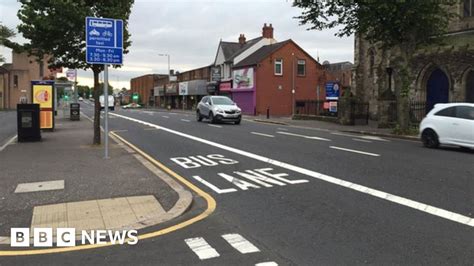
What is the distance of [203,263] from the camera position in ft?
15.9

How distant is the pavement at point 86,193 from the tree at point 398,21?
40.0ft

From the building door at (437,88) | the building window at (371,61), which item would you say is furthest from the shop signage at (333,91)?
the building door at (437,88)

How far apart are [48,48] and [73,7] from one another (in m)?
1.97

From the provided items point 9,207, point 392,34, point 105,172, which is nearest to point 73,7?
point 105,172

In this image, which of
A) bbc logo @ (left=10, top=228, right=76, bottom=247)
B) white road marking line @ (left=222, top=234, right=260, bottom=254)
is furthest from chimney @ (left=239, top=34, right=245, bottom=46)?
white road marking line @ (left=222, top=234, right=260, bottom=254)

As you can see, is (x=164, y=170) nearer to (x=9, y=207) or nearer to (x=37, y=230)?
(x=9, y=207)

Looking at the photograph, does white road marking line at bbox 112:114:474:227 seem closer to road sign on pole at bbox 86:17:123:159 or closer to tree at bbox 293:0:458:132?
road sign on pole at bbox 86:17:123:159

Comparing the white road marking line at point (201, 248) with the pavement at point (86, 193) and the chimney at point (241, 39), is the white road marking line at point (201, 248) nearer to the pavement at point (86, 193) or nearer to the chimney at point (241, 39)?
the pavement at point (86, 193)

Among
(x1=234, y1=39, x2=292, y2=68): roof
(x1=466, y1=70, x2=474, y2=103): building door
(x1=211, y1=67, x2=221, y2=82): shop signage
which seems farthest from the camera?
(x1=211, y1=67, x2=221, y2=82): shop signage

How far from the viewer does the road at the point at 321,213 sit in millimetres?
5105

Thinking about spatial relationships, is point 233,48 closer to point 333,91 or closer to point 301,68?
point 301,68

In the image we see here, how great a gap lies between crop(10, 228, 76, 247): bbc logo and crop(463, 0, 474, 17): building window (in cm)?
2517

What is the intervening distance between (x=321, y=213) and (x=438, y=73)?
2302 centimetres

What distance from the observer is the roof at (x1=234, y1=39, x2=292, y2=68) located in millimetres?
48025
